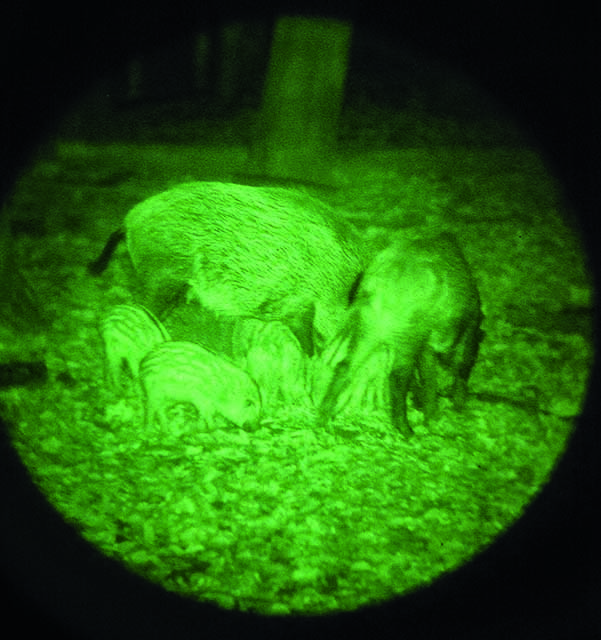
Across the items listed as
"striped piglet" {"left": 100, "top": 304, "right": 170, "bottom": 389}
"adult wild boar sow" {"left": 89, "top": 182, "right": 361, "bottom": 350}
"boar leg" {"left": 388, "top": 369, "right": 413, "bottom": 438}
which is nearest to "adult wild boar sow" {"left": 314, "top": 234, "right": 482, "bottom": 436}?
"boar leg" {"left": 388, "top": 369, "right": 413, "bottom": 438}

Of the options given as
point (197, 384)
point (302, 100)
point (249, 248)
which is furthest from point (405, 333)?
point (302, 100)

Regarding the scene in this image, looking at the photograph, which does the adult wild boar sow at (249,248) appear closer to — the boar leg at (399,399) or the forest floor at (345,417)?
the forest floor at (345,417)

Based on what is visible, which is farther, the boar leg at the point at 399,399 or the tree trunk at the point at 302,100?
the boar leg at the point at 399,399

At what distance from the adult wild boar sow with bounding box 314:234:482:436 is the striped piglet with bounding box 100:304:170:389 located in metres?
0.52

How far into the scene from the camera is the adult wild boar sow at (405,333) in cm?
162

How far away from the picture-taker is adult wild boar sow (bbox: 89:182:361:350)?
1.67 metres

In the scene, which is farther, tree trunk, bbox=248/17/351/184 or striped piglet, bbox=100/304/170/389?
striped piglet, bbox=100/304/170/389

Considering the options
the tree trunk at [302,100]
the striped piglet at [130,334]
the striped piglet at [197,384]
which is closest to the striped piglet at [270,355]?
the striped piglet at [197,384]

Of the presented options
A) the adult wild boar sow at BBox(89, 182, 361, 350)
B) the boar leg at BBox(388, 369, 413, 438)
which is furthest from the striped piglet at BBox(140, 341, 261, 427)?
the boar leg at BBox(388, 369, 413, 438)

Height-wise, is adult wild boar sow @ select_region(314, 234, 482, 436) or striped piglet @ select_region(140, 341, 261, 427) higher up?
adult wild boar sow @ select_region(314, 234, 482, 436)

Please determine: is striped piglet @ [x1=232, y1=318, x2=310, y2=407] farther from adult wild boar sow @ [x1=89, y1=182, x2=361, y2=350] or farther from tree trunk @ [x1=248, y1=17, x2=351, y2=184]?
tree trunk @ [x1=248, y1=17, x2=351, y2=184]

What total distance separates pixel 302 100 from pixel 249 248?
452mm

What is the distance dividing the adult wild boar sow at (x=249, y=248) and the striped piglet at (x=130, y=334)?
122 mm

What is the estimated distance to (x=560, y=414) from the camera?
173 cm
